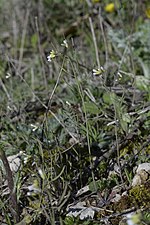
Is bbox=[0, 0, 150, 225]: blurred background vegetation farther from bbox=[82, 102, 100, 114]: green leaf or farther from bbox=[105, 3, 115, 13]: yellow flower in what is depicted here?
bbox=[105, 3, 115, 13]: yellow flower

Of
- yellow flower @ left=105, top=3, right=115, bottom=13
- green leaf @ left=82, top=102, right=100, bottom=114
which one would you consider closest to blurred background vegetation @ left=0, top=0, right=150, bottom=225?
green leaf @ left=82, top=102, right=100, bottom=114

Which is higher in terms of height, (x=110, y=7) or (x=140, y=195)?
(x=110, y=7)

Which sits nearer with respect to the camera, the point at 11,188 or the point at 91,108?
the point at 11,188

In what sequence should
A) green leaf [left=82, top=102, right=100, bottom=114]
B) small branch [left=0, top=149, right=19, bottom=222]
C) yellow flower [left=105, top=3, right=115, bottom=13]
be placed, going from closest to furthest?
small branch [left=0, top=149, right=19, bottom=222]
green leaf [left=82, top=102, right=100, bottom=114]
yellow flower [left=105, top=3, right=115, bottom=13]

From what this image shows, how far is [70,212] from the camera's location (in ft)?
5.40

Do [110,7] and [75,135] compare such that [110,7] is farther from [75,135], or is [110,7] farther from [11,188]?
[11,188]

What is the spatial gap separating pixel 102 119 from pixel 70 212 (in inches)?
21.5

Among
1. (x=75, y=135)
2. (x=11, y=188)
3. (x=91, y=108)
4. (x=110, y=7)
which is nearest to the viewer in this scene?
(x=11, y=188)

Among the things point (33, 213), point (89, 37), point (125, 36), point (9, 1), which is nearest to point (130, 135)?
point (33, 213)

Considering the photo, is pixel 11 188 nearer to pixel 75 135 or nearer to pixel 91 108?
pixel 75 135

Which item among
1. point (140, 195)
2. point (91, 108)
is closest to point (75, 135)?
point (91, 108)

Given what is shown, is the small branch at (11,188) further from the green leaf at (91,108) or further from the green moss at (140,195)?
the green leaf at (91,108)

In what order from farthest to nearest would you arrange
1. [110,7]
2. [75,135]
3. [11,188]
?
[110,7]
[75,135]
[11,188]

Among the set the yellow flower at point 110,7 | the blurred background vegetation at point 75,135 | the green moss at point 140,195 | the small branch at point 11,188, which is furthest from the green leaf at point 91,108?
the yellow flower at point 110,7
